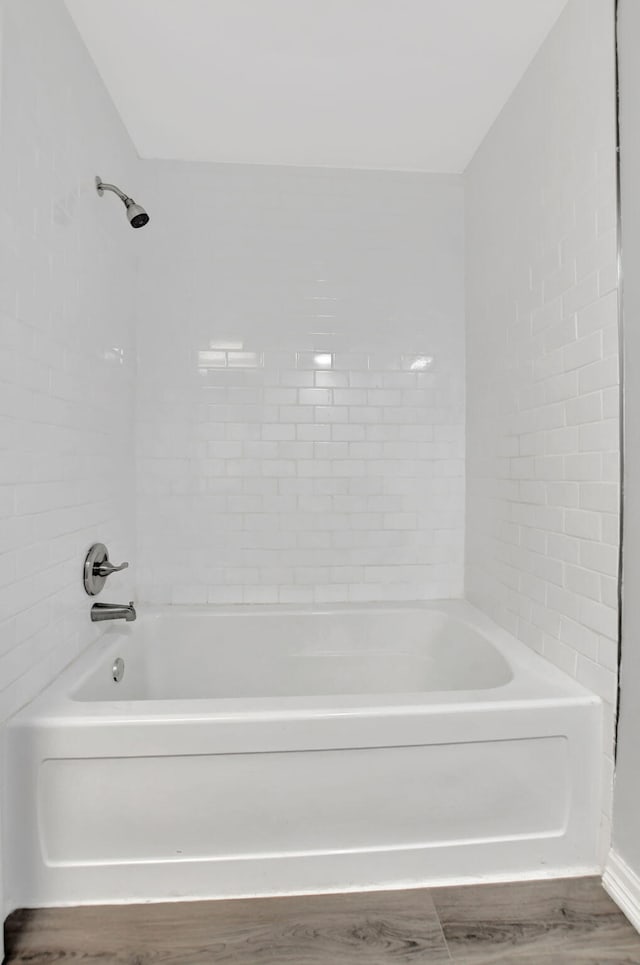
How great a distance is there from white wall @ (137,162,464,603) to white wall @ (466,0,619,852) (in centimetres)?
25

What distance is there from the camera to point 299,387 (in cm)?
238

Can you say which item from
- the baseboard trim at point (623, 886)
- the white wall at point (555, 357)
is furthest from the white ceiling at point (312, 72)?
the baseboard trim at point (623, 886)

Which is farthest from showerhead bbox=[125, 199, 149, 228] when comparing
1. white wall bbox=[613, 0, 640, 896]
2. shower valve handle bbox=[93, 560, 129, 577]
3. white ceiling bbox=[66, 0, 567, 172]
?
white wall bbox=[613, 0, 640, 896]

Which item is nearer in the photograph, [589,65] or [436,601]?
[589,65]

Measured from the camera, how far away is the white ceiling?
1.58m

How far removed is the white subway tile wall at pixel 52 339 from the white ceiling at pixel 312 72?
180mm

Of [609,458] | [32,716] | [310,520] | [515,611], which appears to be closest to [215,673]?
[310,520]

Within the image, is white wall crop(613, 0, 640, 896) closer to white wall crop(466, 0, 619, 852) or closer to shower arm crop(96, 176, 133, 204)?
white wall crop(466, 0, 619, 852)

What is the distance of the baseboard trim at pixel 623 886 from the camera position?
1.27 m

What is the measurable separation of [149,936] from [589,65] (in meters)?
2.55

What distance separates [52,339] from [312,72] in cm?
130

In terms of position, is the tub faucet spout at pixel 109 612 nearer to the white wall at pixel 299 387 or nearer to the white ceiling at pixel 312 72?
the white wall at pixel 299 387

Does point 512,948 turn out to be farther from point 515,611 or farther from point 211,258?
point 211,258

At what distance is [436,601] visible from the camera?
2.43m
